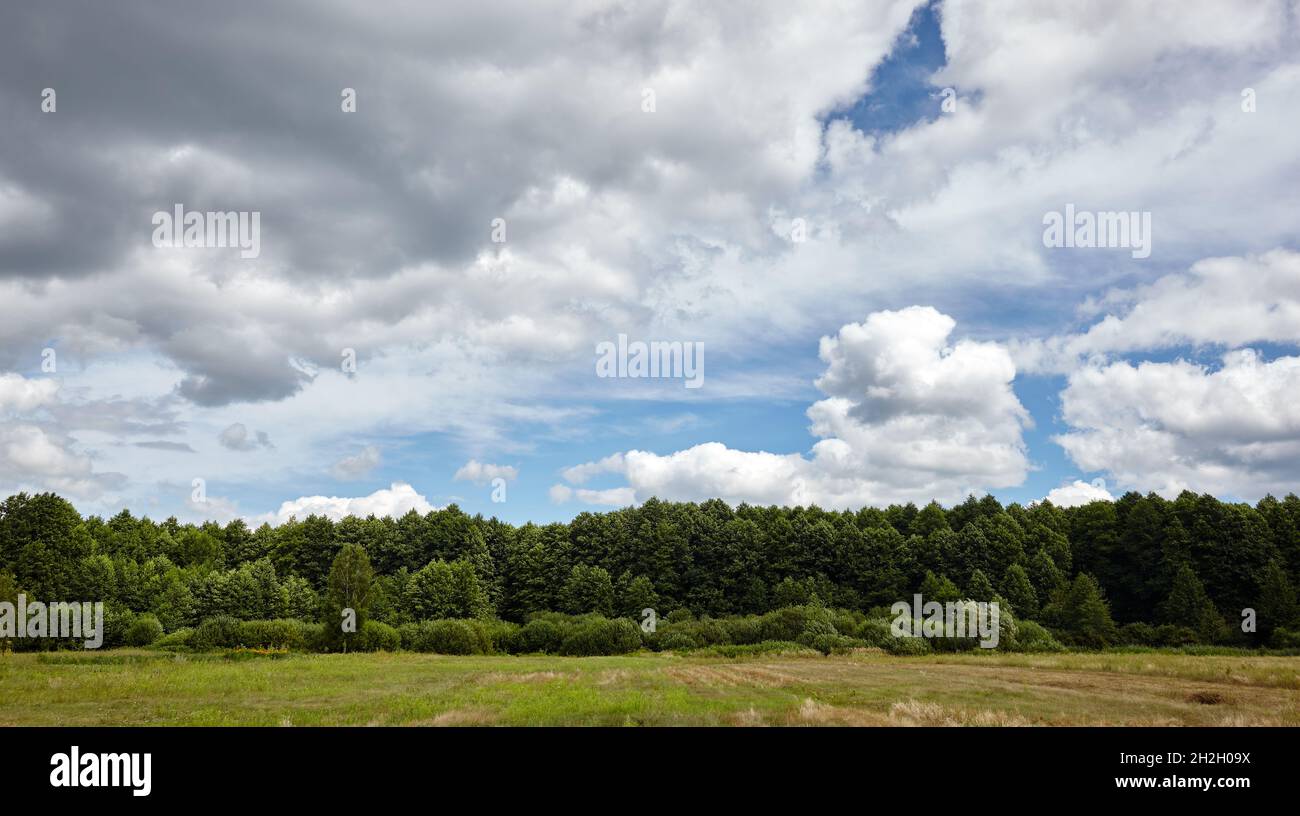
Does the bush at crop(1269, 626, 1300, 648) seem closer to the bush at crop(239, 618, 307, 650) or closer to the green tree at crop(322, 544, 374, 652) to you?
the green tree at crop(322, 544, 374, 652)

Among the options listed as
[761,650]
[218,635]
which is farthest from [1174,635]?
[218,635]

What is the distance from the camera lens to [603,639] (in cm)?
7450

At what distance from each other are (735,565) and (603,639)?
119ft

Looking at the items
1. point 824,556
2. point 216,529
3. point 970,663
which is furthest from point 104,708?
point 216,529

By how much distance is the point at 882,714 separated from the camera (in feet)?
76.8

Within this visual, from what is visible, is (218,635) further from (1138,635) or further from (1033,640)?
(1138,635)

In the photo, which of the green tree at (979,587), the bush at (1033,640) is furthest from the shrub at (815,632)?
the green tree at (979,587)

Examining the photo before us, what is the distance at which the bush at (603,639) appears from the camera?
244ft

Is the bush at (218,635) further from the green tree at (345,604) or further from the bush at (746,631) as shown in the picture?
the bush at (746,631)

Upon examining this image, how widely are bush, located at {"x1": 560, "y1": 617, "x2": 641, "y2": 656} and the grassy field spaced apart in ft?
91.1

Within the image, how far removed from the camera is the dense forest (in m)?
88.5
